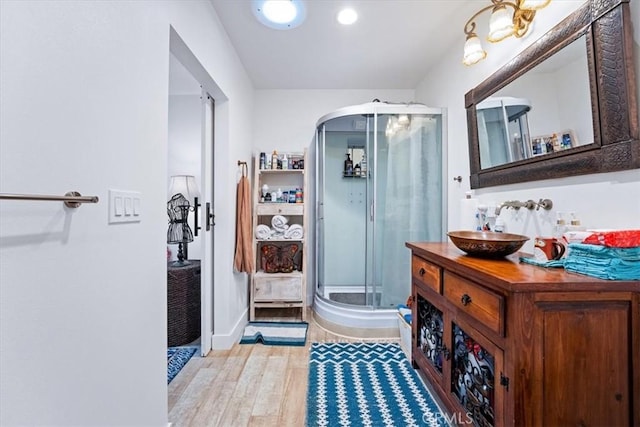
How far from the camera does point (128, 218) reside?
3.41 ft

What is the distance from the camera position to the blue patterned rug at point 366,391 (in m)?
1.47

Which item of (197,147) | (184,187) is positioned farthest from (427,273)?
(197,147)

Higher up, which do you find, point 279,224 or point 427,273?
point 279,224

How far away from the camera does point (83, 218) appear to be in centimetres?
85

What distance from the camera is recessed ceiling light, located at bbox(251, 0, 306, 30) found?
181 cm

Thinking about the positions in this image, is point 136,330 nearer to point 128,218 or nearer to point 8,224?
point 128,218

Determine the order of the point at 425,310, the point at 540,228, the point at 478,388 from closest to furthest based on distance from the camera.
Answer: the point at 478,388
the point at 540,228
the point at 425,310

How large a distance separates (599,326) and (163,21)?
201cm

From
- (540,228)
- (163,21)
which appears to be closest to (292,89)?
(163,21)

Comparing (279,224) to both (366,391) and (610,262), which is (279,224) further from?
(610,262)

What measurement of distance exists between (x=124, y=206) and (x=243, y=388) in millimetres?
1317

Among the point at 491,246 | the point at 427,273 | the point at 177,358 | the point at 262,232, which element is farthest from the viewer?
the point at 262,232

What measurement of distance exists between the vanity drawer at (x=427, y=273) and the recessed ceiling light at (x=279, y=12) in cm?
177

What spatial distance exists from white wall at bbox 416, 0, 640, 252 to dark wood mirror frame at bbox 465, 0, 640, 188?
0.04 meters
